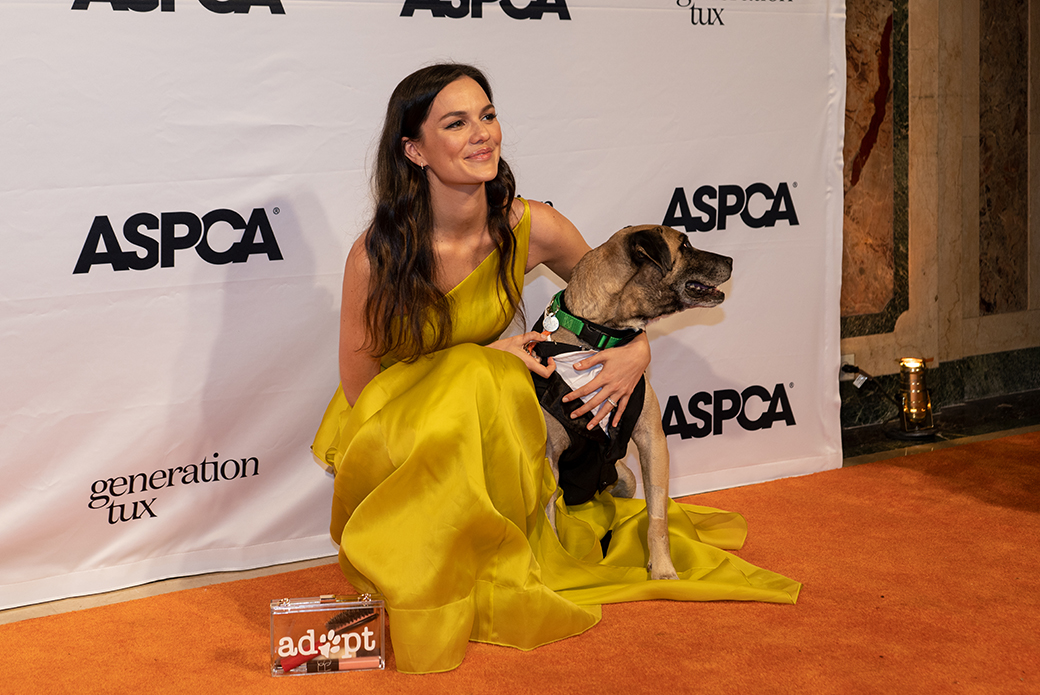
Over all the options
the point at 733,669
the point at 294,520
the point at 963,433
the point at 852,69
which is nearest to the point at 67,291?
the point at 294,520

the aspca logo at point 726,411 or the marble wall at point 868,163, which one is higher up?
the marble wall at point 868,163

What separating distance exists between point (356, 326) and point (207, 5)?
1.16 metres

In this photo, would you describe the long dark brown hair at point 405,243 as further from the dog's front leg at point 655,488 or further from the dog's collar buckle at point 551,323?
the dog's front leg at point 655,488

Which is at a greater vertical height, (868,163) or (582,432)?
(868,163)

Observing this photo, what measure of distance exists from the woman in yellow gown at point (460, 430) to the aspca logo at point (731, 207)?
835mm

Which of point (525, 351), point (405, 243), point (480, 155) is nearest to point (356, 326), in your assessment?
point (405, 243)

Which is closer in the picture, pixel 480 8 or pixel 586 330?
pixel 586 330

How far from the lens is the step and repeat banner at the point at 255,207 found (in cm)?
Answer: 284

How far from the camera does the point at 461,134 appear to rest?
2.54 meters

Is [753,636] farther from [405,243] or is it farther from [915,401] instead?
[915,401]

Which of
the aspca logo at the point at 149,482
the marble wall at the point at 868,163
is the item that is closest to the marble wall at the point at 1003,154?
the marble wall at the point at 868,163

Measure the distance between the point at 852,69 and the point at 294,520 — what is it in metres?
3.18

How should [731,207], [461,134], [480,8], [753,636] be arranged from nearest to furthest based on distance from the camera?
1. [753,636]
2. [461,134]
3. [480,8]
4. [731,207]

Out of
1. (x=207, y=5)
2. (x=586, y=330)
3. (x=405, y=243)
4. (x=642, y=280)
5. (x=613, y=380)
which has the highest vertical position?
(x=207, y=5)
